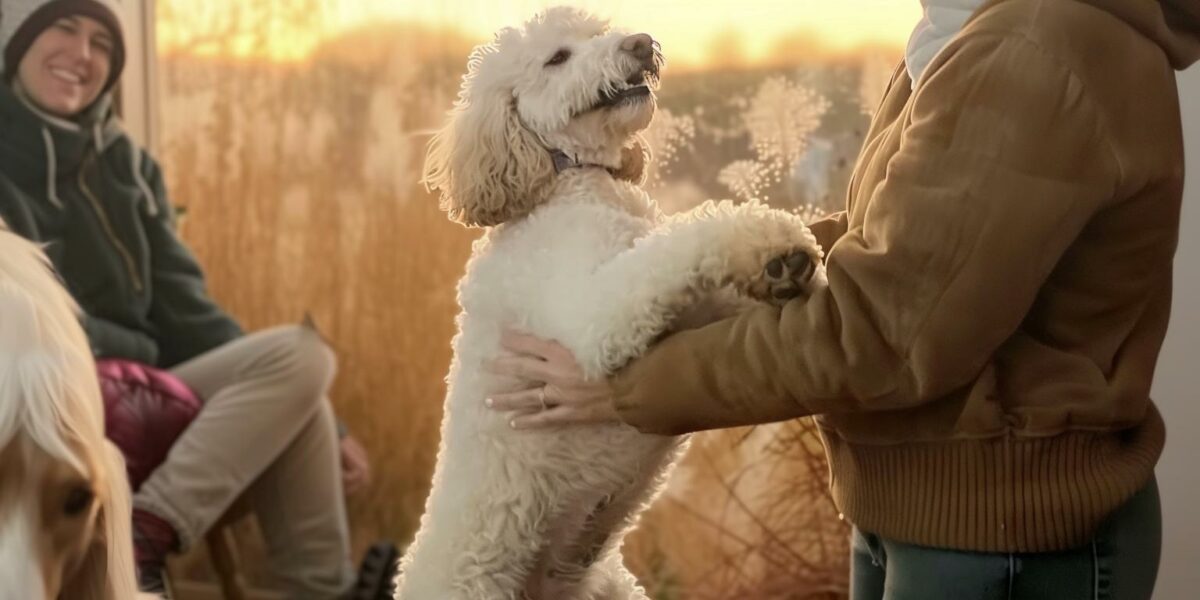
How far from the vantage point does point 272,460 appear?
2674 millimetres

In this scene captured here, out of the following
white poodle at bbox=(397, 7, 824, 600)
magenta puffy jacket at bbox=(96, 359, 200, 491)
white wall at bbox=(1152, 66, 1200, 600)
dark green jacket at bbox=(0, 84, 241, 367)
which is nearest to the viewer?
white poodle at bbox=(397, 7, 824, 600)

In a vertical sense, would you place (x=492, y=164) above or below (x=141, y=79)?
above

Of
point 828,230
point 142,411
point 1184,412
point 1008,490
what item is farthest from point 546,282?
point 142,411

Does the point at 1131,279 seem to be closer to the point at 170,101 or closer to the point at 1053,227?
the point at 1053,227

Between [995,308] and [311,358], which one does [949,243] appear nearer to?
[995,308]

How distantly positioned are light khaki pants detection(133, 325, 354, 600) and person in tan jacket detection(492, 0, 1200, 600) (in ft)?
5.12

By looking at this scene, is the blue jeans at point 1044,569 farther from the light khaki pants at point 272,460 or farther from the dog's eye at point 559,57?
the light khaki pants at point 272,460

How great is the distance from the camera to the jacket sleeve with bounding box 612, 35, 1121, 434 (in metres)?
0.95

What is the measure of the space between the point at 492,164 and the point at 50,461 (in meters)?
0.50

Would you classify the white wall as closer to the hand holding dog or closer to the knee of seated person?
the hand holding dog

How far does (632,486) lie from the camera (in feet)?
3.98

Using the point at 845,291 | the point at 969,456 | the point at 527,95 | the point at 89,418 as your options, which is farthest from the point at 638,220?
the point at 89,418

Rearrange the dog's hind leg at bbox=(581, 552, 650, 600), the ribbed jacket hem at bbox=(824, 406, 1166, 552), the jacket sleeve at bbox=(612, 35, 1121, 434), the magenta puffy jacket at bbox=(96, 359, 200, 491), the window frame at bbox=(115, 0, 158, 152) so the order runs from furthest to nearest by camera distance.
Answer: the window frame at bbox=(115, 0, 158, 152), the magenta puffy jacket at bbox=(96, 359, 200, 491), the dog's hind leg at bbox=(581, 552, 650, 600), the ribbed jacket hem at bbox=(824, 406, 1166, 552), the jacket sleeve at bbox=(612, 35, 1121, 434)

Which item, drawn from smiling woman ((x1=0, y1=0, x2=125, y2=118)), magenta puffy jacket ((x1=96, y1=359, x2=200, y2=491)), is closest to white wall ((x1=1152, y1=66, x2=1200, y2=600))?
magenta puffy jacket ((x1=96, y1=359, x2=200, y2=491))
